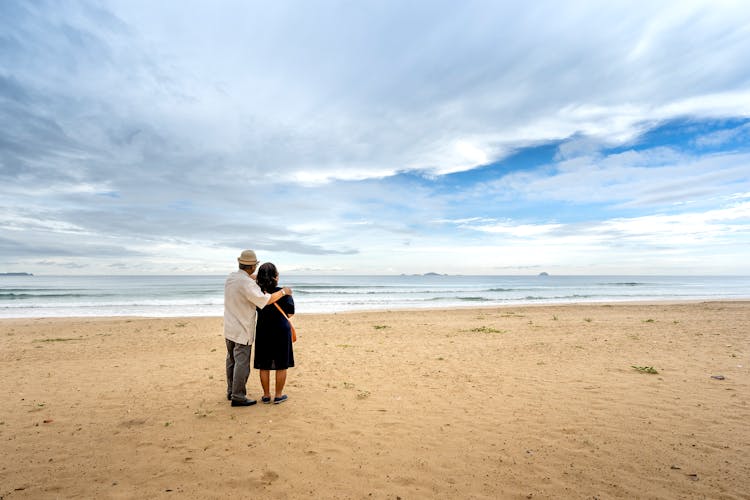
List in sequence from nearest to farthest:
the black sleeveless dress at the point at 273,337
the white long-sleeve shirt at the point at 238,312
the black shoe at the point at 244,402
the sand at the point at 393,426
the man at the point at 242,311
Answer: the sand at the point at 393,426, the man at the point at 242,311, the white long-sleeve shirt at the point at 238,312, the black sleeveless dress at the point at 273,337, the black shoe at the point at 244,402

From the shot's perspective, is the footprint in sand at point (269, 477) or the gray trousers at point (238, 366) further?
the gray trousers at point (238, 366)

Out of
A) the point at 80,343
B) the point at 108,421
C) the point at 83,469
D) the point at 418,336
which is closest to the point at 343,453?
the point at 83,469

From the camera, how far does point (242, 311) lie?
16.9 ft

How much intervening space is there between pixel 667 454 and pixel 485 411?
2.00m

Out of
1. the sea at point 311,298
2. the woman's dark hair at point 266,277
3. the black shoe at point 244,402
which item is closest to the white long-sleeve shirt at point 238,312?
the woman's dark hair at point 266,277

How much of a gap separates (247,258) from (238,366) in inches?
58.5

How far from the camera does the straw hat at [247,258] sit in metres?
5.28

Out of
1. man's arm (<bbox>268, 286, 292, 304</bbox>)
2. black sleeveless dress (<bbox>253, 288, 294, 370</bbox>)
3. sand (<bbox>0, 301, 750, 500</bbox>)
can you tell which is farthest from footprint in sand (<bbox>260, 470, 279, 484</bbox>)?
man's arm (<bbox>268, 286, 292, 304</bbox>)

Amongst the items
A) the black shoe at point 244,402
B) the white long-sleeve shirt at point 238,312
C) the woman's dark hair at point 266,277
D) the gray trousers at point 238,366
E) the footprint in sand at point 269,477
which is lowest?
the footprint in sand at point 269,477

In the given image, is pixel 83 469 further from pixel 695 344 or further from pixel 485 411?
pixel 695 344

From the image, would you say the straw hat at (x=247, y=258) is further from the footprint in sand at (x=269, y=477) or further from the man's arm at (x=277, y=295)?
the footprint in sand at (x=269, y=477)

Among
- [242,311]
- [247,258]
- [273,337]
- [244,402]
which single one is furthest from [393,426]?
[247,258]

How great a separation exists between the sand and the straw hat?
203 centimetres

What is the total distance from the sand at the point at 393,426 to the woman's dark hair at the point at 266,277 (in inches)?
66.6
